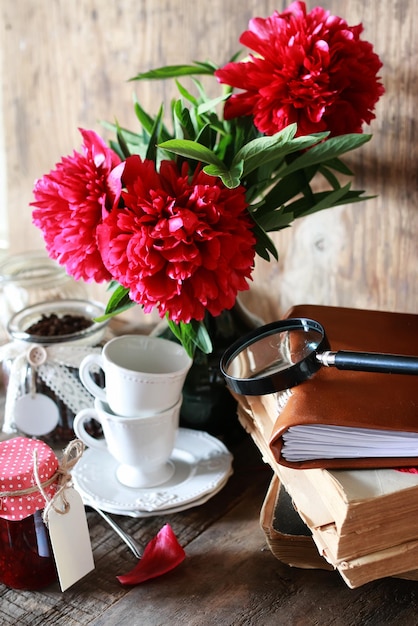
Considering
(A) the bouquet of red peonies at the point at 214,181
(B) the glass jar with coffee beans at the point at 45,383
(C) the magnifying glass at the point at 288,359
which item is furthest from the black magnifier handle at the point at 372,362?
(B) the glass jar with coffee beans at the point at 45,383

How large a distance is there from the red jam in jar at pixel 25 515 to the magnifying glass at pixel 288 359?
0.60 ft

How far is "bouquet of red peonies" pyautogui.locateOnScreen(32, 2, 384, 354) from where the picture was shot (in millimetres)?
656

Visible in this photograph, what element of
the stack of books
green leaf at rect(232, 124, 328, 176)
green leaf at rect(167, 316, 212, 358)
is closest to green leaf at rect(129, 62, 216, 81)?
green leaf at rect(232, 124, 328, 176)

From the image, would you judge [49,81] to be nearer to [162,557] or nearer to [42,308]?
[42,308]

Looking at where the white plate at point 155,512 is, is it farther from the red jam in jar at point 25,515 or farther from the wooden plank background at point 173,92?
the wooden plank background at point 173,92

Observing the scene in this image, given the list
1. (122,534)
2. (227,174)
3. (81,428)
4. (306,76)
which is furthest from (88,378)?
(306,76)

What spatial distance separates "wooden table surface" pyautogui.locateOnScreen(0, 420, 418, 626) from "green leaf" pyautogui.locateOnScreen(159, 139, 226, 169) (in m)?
0.37

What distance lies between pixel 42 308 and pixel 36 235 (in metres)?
0.30

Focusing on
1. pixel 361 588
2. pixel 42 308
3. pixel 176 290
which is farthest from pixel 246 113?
pixel 361 588

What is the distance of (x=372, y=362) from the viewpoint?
624 millimetres

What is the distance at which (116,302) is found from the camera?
747 millimetres

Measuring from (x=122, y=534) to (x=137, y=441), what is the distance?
94 mm

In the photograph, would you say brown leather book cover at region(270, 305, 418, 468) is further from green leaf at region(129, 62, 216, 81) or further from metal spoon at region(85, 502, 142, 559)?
green leaf at region(129, 62, 216, 81)

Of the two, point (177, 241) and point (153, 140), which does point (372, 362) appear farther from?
point (153, 140)
